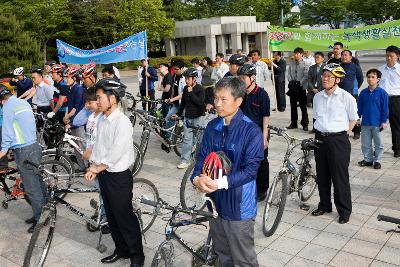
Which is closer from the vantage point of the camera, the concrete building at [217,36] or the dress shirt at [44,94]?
the dress shirt at [44,94]

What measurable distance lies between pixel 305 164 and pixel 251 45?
45.4 meters

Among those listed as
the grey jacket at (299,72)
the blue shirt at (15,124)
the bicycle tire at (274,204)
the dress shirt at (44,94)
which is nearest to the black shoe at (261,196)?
the bicycle tire at (274,204)

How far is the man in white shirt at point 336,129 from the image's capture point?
504 cm

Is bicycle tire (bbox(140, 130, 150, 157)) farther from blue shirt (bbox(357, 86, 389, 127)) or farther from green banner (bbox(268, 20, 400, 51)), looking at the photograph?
green banner (bbox(268, 20, 400, 51))

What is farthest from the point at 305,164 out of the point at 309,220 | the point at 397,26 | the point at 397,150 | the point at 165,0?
the point at 165,0

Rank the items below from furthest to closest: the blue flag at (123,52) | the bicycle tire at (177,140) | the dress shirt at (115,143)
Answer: the blue flag at (123,52) → the bicycle tire at (177,140) → the dress shirt at (115,143)

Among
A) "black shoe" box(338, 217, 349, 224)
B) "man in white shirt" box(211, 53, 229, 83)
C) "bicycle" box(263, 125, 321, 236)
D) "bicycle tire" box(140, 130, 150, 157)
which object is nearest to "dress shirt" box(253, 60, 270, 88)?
"man in white shirt" box(211, 53, 229, 83)

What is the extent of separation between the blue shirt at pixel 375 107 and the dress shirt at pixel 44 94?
22.5ft

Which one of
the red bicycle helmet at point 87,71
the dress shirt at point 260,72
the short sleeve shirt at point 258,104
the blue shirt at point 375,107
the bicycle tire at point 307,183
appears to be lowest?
the bicycle tire at point 307,183

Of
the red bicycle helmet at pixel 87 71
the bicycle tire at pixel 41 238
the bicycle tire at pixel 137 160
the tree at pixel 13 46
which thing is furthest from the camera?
the tree at pixel 13 46

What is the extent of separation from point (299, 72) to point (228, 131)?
7944mm

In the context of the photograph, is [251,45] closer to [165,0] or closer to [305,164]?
[165,0]

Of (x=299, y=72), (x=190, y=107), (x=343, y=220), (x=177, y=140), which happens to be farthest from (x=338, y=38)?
(x=343, y=220)

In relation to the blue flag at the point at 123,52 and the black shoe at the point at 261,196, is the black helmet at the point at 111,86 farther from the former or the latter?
the blue flag at the point at 123,52
